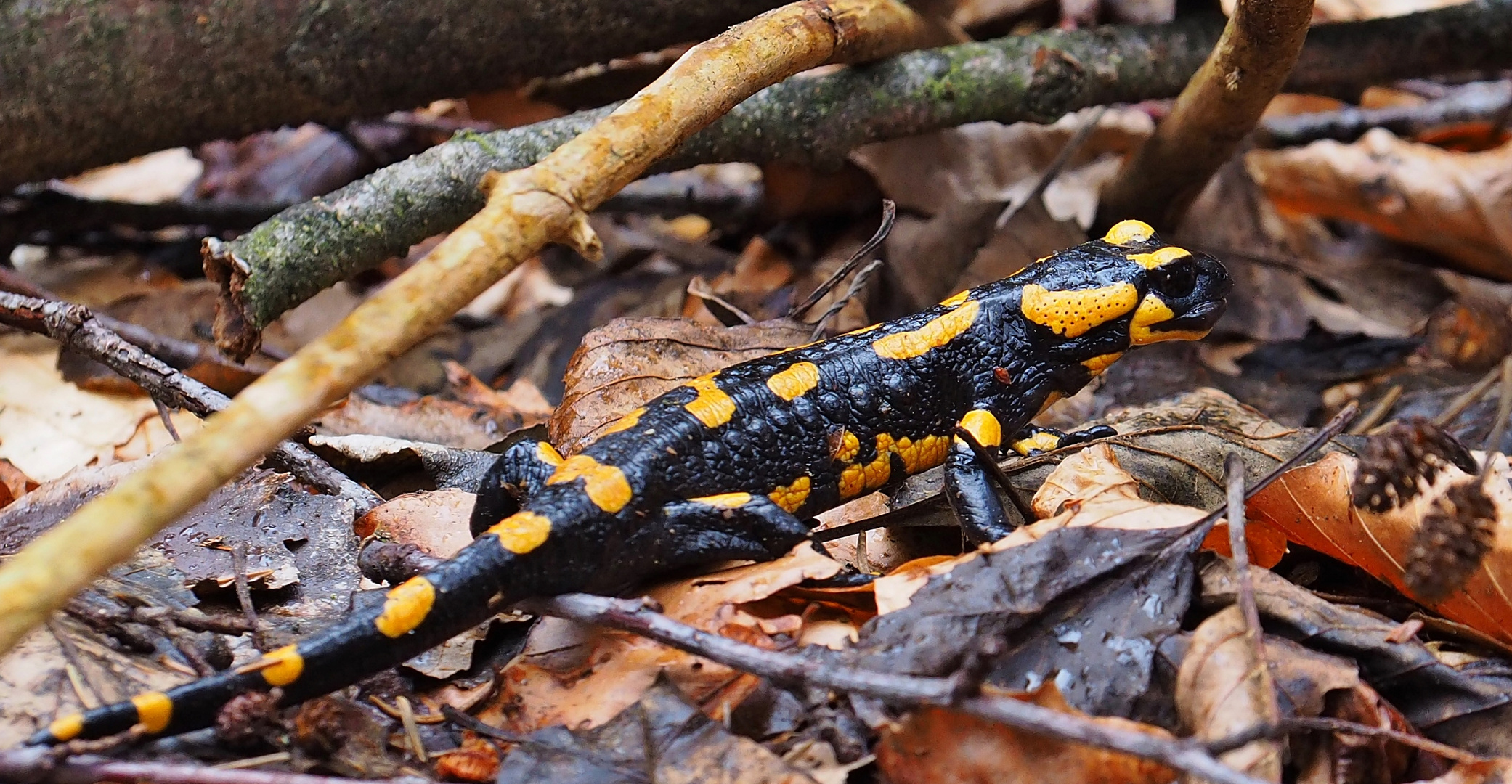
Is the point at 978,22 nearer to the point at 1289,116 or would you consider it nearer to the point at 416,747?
the point at 1289,116

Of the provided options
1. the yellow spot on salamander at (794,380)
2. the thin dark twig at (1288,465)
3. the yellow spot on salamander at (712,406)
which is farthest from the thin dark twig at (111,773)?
the thin dark twig at (1288,465)

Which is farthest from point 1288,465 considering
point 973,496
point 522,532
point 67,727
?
point 67,727

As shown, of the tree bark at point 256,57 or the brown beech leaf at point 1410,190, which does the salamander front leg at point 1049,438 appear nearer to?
the tree bark at point 256,57

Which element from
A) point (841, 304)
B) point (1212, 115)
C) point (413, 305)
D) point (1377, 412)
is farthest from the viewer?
point (1212, 115)

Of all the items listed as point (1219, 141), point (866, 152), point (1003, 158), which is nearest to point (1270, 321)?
point (1219, 141)

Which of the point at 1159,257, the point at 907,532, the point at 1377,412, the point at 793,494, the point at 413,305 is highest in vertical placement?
the point at 413,305

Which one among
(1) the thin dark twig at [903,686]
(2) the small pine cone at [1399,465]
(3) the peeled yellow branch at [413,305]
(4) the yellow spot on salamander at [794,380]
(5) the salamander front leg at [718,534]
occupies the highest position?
(3) the peeled yellow branch at [413,305]

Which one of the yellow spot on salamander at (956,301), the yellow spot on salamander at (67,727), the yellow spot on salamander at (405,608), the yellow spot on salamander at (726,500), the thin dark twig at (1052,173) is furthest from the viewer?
the thin dark twig at (1052,173)

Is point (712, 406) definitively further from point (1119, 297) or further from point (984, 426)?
point (1119, 297)
